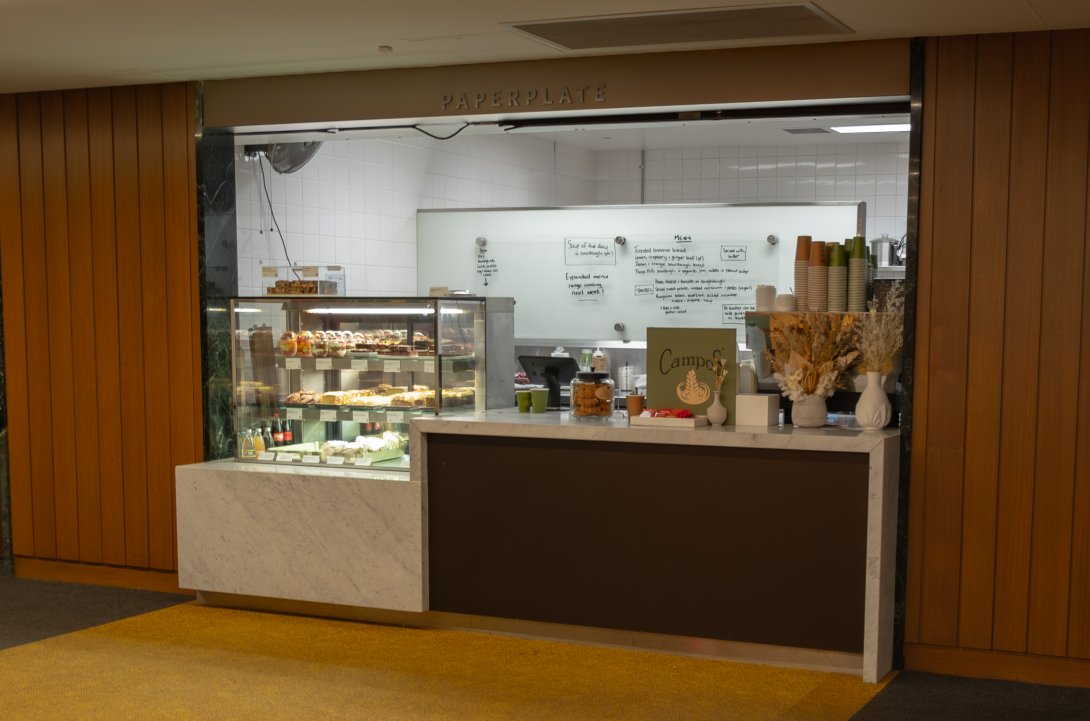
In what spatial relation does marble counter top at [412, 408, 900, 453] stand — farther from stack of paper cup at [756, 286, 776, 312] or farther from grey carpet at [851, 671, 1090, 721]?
grey carpet at [851, 671, 1090, 721]

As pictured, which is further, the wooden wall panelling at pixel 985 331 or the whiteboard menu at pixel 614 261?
the whiteboard menu at pixel 614 261

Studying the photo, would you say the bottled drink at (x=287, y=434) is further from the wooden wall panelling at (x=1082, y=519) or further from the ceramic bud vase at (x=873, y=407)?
the wooden wall panelling at (x=1082, y=519)

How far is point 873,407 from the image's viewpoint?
17.1 feet

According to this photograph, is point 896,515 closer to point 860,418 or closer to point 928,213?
point 860,418

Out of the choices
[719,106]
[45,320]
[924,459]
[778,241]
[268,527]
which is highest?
[719,106]

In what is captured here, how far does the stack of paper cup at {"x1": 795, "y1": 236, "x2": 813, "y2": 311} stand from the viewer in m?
5.56

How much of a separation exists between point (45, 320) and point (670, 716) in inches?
172

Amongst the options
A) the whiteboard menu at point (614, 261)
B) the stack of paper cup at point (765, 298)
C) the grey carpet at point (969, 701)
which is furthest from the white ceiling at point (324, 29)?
the whiteboard menu at point (614, 261)

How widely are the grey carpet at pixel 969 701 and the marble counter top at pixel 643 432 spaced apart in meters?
1.00

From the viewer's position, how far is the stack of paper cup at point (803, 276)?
5.56 meters

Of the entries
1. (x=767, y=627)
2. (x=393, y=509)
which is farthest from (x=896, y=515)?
(x=393, y=509)

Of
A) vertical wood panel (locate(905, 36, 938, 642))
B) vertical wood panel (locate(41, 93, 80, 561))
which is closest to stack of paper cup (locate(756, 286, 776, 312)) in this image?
vertical wood panel (locate(905, 36, 938, 642))

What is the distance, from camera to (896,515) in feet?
17.0

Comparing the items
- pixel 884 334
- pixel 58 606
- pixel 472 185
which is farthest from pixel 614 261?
pixel 58 606
